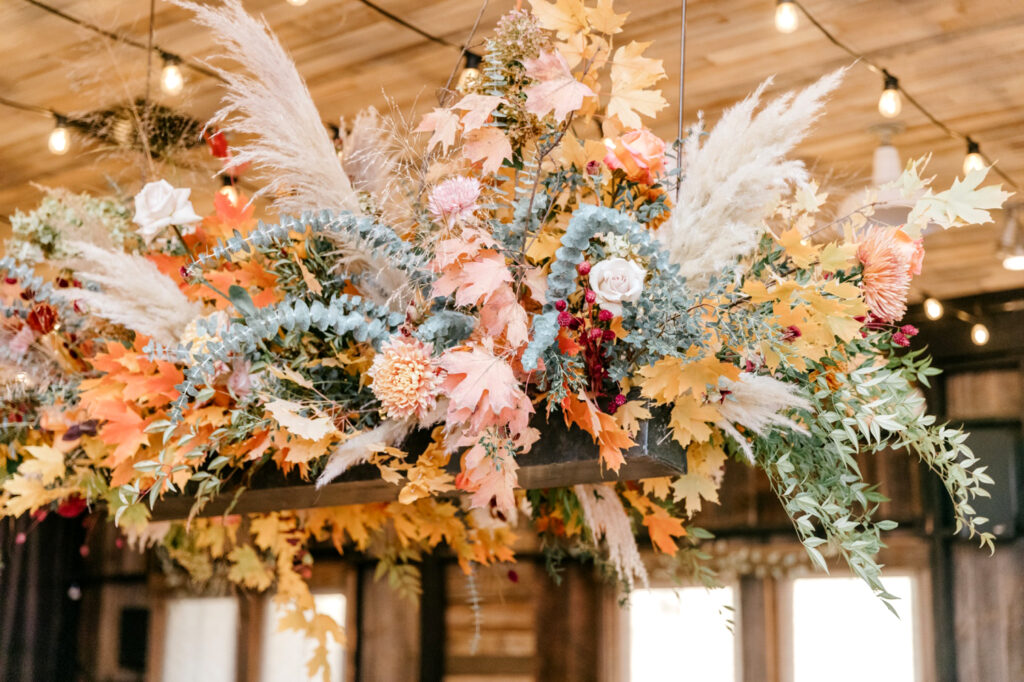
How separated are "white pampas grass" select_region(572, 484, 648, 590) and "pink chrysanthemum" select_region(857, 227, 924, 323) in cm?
47

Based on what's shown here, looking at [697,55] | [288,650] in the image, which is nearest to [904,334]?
[697,55]

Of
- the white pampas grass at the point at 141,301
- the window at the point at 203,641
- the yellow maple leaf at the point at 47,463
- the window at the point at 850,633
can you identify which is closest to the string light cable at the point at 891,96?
the white pampas grass at the point at 141,301

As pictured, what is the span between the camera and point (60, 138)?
11.3ft

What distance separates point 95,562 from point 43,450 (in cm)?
545

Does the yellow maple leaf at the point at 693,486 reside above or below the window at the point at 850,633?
above

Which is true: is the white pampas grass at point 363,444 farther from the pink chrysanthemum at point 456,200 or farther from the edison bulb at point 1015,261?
the edison bulb at point 1015,261

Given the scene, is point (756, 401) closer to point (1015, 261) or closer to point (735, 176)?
point (735, 176)

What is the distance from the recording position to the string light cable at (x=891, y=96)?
2926 mm

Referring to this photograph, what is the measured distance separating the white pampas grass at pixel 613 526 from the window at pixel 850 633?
152 inches

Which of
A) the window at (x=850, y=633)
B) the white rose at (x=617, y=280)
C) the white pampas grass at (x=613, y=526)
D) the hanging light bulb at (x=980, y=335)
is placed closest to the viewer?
the white rose at (x=617, y=280)

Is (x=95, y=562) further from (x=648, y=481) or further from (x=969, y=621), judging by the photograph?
(x=648, y=481)

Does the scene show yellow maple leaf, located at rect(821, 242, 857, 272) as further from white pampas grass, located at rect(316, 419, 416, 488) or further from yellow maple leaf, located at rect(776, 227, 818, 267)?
white pampas grass, located at rect(316, 419, 416, 488)

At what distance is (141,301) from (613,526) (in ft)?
2.36

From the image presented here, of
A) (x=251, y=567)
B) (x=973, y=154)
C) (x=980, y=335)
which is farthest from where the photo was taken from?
(x=980, y=335)
